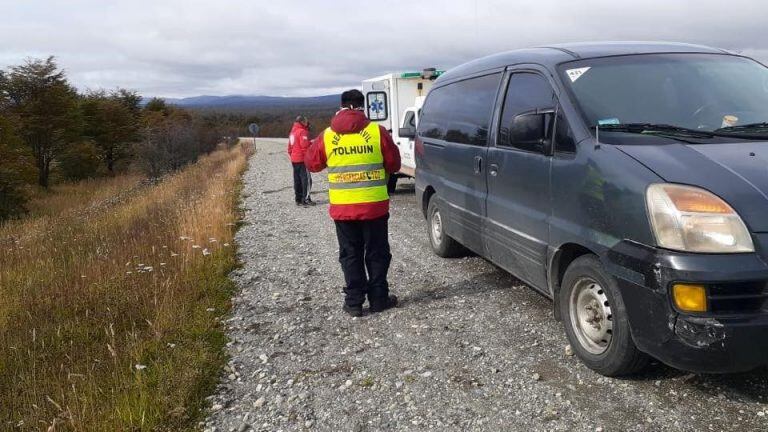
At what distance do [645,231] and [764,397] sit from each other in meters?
1.22

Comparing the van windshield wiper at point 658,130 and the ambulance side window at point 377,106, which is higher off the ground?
the ambulance side window at point 377,106

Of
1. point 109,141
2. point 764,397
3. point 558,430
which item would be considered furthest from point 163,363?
point 109,141

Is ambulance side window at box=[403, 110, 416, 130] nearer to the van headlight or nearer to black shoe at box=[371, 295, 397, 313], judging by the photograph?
black shoe at box=[371, 295, 397, 313]

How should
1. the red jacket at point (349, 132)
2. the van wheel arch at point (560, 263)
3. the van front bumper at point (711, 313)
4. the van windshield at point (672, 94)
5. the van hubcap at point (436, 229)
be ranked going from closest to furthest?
the van front bumper at point (711, 313) < the van windshield at point (672, 94) < the van wheel arch at point (560, 263) < the red jacket at point (349, 132) < the van hubcap at point (436, 229)

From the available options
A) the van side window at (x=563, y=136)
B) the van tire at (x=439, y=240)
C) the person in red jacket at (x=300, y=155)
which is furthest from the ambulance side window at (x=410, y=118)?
the van side window at (x=563, y=136)

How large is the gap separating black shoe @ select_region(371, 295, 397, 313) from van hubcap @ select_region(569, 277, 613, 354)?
1788mm

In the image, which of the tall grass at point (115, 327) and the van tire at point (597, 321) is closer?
the van tire at point (597, 321)

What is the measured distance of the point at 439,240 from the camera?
21.5 feet

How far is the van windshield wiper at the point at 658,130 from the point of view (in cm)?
340

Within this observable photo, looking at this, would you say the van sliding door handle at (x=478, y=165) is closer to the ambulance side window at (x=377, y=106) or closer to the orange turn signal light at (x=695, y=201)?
the orange turn signal light at (x=695, y=201)

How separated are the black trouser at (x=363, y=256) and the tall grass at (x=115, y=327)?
1.15 m

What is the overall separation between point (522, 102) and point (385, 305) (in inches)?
81.3

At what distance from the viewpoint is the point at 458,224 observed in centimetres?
562

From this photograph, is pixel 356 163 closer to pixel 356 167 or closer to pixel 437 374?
pixel 356 167
